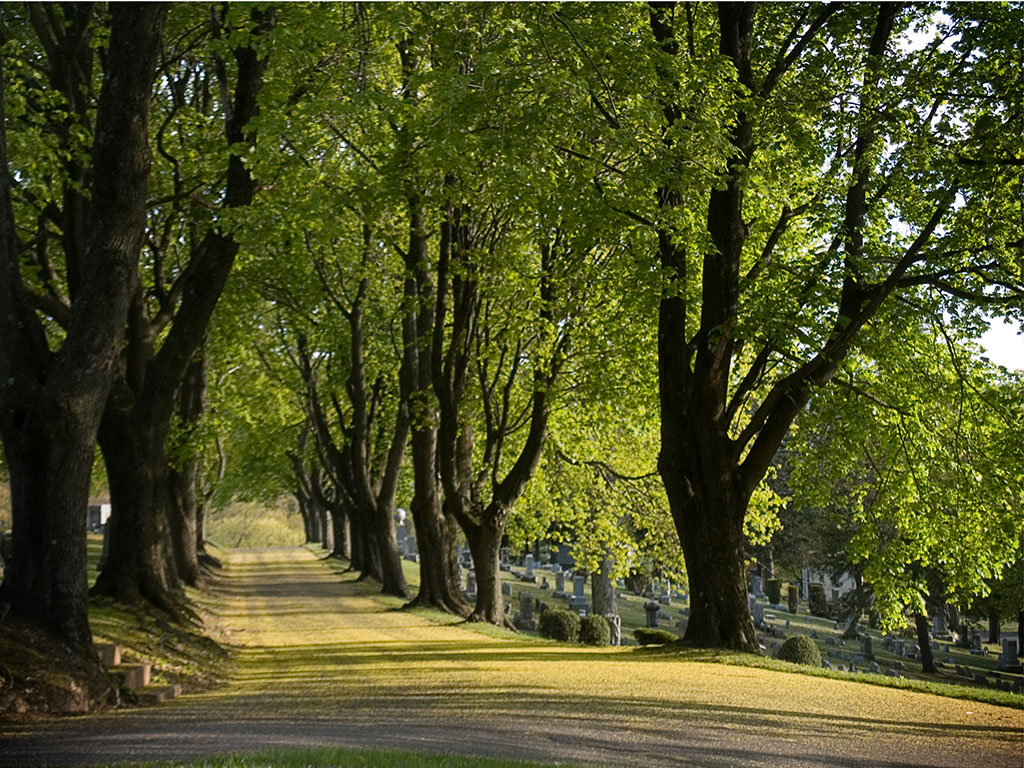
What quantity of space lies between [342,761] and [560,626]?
20.0 m

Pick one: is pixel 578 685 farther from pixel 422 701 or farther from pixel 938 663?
pixel 938 663

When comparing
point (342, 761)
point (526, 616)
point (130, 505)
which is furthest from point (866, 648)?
point (342, 761)

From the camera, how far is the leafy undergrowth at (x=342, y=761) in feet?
19.7

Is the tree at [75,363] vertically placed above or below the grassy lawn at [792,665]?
above

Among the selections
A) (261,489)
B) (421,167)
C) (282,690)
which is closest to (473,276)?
(421,167)

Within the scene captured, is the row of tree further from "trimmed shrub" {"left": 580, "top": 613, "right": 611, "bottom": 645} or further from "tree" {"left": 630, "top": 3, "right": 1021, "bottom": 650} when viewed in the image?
"trimmed shrub" {"left": 580, "top": 613, "right": 611, "bottom": 645}

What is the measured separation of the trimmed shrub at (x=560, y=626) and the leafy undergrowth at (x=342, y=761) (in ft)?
63.3

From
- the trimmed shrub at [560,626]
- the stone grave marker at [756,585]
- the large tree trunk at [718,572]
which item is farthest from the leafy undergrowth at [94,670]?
the stone grave marker at [756,585]

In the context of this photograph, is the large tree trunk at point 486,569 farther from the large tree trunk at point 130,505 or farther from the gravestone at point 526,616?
the gravestone at point 526,616

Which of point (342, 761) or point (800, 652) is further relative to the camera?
point (800, 652)

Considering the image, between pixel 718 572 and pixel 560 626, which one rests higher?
pixel 718 572

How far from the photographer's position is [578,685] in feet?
36.7

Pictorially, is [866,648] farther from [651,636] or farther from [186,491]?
[186,491]

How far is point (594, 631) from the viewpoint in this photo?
26.2 m
